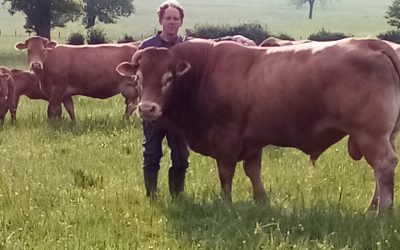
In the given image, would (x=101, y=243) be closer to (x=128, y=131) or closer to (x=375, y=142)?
(x=375, y=142)

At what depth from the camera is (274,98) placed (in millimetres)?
6648

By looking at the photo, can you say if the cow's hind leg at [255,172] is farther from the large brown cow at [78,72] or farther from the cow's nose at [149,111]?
the large brown cow at [78,72]

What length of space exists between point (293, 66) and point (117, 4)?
68142 mm

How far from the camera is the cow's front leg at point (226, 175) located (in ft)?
23.0

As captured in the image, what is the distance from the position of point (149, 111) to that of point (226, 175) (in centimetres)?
114

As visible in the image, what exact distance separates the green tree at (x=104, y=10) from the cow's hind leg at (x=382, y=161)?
5897 centimetres

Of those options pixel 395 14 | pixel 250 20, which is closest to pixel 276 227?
pixel 395 14

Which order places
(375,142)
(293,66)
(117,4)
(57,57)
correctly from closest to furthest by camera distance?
(375,142), (293,66), (57,57), (117,4)

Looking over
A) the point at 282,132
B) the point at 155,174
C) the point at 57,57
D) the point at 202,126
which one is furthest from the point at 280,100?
the point at 57,57

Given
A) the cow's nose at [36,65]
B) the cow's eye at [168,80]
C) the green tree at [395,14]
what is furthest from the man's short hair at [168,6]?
the green tree at [395,14]

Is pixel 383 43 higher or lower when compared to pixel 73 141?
higher

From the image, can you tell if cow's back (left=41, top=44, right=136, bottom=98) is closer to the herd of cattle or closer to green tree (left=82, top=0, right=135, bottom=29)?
the herd of cattle

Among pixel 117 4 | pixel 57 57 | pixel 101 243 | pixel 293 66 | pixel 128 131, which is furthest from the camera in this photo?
pixel 117 4

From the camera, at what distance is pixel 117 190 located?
23.7ft
